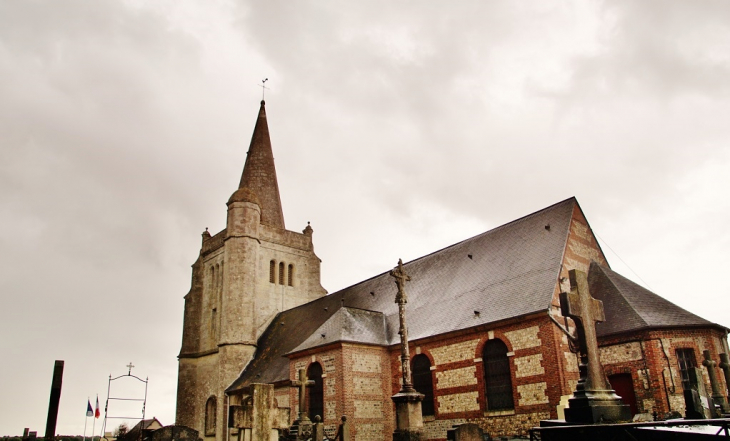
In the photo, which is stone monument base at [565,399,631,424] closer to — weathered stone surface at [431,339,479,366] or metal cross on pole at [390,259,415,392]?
metal cross on pole at [390,259,415,392]

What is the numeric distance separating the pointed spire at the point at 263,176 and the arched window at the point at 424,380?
19.1 meters

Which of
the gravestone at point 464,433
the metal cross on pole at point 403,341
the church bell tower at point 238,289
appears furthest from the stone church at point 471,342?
the gravestone at point 464,433

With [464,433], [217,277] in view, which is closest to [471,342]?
[464,433]

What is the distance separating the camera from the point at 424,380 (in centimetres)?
2069

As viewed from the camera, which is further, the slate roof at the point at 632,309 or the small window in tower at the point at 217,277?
the small window in tower at the point at 217,277

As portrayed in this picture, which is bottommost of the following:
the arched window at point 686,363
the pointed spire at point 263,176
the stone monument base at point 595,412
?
the stone monument base at point 595,412

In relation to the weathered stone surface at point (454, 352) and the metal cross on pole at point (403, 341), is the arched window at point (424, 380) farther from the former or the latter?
the metal cross on pole at point (403, 341)

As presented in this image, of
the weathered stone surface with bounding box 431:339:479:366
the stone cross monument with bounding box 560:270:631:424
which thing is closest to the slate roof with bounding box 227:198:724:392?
the weathered stone surface with bounding box 431:339:479:366

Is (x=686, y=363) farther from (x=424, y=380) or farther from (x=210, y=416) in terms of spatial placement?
(x=210, y=416)

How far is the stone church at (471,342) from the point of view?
16.8 m

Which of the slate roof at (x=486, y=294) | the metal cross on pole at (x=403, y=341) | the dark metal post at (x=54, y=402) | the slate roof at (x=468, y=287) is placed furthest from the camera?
the slate roof at (x=468, y=287)

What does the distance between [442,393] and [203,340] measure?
20987mm

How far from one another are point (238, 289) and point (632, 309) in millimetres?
22624

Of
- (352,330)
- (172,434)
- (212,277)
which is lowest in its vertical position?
(172,434)
